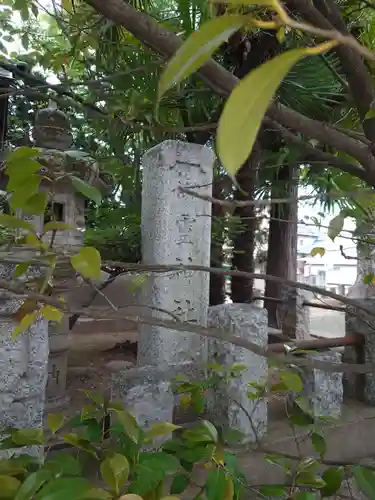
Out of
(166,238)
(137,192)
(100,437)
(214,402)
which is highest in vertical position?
(137,192)

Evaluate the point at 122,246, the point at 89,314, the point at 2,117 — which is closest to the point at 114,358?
the point at 122,246

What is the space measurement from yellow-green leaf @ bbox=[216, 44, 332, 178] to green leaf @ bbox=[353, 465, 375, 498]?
49cm

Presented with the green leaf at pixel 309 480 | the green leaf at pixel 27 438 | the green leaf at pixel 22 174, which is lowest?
the green leaf at pixel 309 480

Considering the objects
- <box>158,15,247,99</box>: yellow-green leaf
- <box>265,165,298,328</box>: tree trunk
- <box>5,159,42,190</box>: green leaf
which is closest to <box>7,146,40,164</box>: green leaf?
<box>5,159,42,190</box>: green leaf

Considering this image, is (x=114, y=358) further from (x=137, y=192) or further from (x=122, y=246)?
(x=137, y=192)

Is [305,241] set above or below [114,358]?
above

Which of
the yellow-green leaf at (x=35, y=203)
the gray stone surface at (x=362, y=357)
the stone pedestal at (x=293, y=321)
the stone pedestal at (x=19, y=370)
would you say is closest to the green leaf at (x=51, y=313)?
the yellow-green leaf at (x=35, y=203)

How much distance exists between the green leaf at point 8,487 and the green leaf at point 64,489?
A: 48 millimetres

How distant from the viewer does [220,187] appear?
2.37 m

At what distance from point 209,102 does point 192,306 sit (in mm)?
1072

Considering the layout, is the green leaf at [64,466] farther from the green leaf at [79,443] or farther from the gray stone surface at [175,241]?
the gray stone surface at [175,241]

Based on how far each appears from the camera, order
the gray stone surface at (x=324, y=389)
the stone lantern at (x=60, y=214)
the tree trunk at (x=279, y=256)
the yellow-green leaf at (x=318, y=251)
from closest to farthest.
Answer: the yellow-green leaf at (x=318, y=251) < the gray stone surface at (x=324, y=389) < the stone lantern at (x=60, y=214) < the tree trunk at (x=279, y=256)

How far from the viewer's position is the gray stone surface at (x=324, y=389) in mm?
1270

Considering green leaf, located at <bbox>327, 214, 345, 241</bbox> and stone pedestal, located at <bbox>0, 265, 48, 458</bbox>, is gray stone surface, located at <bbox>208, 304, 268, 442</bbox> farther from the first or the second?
green leaf, located at <bbox>327, 214, 345, 241</bbox>
